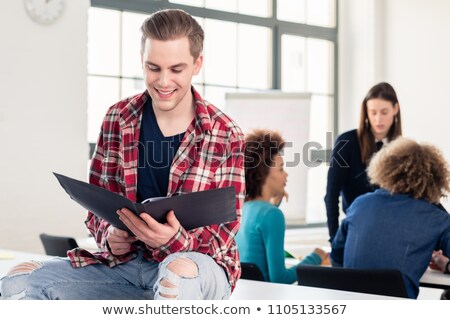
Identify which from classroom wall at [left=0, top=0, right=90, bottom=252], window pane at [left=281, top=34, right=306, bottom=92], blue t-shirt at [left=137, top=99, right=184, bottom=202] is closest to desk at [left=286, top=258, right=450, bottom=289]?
A: blue t-shirt at [left=137, top=99, right=184, bottom=202]

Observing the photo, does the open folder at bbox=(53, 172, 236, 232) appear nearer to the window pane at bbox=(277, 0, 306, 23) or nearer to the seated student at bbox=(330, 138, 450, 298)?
the seated student at bbox=(330, 138, 450, 298)

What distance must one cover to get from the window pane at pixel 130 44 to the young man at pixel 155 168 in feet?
15.3

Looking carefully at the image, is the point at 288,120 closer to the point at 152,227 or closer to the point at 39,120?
the point at 39,120

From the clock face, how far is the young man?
154 inches

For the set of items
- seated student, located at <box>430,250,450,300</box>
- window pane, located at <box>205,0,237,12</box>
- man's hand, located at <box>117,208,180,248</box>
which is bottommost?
seated student, located at <box>430,250,450,300</box>

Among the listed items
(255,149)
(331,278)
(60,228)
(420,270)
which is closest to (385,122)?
(255,149)

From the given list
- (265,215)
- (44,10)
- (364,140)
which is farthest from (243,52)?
(265,215)

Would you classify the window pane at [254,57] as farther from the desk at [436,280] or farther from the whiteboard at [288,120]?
the desk at [436,280]

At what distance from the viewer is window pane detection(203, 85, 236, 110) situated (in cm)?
713

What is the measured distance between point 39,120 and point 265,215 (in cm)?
271

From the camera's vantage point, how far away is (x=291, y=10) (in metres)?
7.81

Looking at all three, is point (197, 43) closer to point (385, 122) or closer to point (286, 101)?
point (385, 122)
